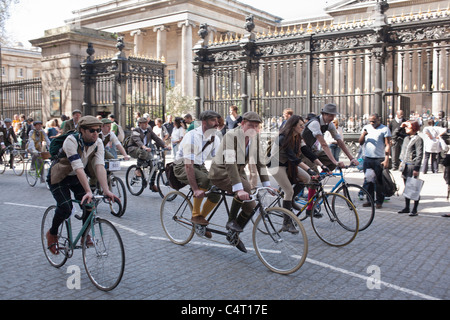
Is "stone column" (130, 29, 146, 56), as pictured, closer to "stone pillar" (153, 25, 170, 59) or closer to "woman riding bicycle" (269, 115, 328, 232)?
"stone pillar" (153, 25, 170, 59)

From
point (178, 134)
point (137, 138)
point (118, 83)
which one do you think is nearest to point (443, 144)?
point (178, 134)

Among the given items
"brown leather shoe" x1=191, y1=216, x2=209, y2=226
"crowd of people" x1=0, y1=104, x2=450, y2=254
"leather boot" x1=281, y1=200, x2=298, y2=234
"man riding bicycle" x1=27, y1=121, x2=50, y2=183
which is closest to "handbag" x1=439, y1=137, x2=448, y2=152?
"crowd of people" x1=0, y1=104, x2=450, y2=254

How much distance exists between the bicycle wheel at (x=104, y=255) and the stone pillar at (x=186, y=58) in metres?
41.3

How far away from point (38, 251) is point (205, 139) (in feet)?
9.07

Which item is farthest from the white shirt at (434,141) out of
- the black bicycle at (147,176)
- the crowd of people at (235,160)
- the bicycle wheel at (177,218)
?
the bicycle wheel at (177,218)

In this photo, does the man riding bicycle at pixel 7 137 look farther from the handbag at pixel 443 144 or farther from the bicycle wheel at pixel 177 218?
the handbag at pixel 443 144

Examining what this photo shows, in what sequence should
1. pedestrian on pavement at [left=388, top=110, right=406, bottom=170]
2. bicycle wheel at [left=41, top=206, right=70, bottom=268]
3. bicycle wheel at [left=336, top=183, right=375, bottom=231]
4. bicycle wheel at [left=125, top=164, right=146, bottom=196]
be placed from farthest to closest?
pedestrian on pavement at [left=388, top=110, right=406, bottom=170] → bicycle wheel at [left=125, top=164, right=146, bottom=196] → bicycle wheel at [left=336, top=183, right=375, bottom=231] → bicycle wheel at [left=41, top=206, right=70, bottom=268]

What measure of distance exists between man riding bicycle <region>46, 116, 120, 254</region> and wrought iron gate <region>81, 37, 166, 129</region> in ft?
49.2

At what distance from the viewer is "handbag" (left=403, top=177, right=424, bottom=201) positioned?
8359 mm

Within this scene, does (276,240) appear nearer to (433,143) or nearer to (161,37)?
(433,143)

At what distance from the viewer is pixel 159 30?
49062 millimetres

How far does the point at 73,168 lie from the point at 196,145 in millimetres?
1916

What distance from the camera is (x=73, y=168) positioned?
4.89 meters
